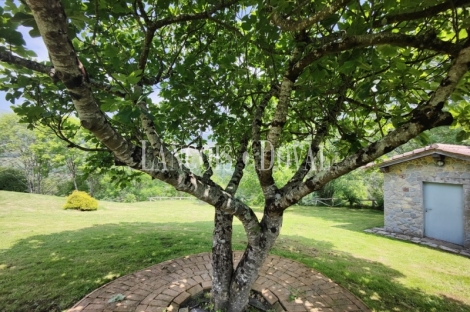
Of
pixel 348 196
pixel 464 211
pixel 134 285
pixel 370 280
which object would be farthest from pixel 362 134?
pixel 348 196

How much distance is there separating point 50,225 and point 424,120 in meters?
11.6

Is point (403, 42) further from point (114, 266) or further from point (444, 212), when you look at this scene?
point (444, 212)

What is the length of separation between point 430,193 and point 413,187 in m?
0.56

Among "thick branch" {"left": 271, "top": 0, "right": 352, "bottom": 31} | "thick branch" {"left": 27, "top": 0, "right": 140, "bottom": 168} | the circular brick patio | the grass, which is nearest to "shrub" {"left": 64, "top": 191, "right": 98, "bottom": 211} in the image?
the grass

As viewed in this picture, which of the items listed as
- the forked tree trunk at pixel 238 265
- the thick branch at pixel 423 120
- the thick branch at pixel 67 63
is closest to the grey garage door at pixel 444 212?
the forked tree trunk at pixel 238 265

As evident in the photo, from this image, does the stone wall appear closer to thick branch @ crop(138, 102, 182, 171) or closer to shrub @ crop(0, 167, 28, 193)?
thick branch @ crop(138, 102, 182, 171)

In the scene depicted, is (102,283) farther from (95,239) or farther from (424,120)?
(424,120)

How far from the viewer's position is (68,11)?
57.7 inches

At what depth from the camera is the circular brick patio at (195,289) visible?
3.15m

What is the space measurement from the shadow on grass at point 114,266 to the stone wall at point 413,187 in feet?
16.1

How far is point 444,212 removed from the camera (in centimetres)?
859

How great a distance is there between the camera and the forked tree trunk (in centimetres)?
287

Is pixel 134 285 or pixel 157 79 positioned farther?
pixel 134 285

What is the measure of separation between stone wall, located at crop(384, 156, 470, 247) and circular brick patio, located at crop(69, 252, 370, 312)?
7.65m
